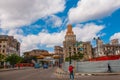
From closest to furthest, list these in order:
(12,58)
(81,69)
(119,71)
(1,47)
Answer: (119,71), (81,69), (12,58), (1,47)

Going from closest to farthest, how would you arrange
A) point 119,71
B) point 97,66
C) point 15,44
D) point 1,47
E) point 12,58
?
point 119,71 < point 97,66 < point 12,58 < point 1,47 < point 15,44

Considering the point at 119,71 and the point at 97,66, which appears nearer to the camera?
the point at 119,71

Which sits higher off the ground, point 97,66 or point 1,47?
point 1,47

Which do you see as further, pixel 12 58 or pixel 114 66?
pixel 12 58

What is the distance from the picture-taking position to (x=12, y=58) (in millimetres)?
126438

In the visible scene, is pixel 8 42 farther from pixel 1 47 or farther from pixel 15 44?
pixel 15 44

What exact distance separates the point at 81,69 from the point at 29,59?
150 metres

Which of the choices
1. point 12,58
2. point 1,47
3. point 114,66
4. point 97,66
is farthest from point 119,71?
point 1,47

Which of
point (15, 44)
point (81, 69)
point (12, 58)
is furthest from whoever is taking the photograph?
point (15, 44)

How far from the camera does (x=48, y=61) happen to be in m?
197

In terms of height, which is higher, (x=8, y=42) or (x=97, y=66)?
(x=8, y=42)

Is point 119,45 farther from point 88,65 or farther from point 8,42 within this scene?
point 88,65

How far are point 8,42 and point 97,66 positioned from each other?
127 meters

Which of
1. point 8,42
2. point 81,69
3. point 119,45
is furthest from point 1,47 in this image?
point 81,69
